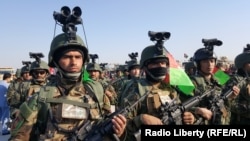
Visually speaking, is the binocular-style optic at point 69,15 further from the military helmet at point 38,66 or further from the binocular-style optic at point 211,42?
the military helmet at point 38,66

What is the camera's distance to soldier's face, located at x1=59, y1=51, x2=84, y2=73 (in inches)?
144

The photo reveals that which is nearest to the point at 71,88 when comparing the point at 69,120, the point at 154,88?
the point at 69,120

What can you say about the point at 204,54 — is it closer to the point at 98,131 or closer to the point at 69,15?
the point at 69,15

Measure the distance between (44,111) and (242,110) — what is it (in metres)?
3.92

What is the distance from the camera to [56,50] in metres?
→ 3.75

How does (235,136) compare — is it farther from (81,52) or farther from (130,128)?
(81,52)

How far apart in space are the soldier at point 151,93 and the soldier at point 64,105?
25.4 inches

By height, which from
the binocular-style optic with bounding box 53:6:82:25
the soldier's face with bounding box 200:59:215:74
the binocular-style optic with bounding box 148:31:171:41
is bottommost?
the soldier's face with bounding box 200:59:215:74

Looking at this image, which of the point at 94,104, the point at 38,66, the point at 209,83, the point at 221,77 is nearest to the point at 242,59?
the point at 221,77

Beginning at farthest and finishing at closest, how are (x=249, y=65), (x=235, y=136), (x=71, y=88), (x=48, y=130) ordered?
(x=249, y=65)
(x=235, y=136)
(x=71, y=88)
(x=48, y=130)

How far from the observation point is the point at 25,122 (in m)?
3.35

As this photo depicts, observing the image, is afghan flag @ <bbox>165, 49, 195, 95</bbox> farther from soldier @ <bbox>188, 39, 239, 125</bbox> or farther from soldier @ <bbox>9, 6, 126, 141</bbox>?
soldier @ <bbox>9, 6, 126, 141</bbox>

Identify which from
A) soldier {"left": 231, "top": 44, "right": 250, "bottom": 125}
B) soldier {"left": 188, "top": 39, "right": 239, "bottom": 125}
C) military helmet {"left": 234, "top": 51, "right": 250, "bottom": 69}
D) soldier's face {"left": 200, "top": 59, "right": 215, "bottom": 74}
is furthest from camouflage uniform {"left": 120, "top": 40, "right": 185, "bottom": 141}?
military helmet {"left": 234, "top": 51, "right": 250, "bottom": 69}

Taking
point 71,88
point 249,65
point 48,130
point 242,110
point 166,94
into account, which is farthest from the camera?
point 249,65
